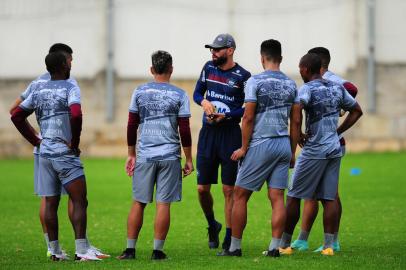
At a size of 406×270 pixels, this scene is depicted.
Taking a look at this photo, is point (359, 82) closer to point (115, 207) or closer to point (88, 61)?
point (88, 61)

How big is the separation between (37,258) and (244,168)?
102 inches

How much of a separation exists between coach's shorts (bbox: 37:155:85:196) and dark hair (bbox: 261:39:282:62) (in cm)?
237

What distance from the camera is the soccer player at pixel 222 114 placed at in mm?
12266

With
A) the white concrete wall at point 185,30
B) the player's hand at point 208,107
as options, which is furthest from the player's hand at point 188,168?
the white concrete wall at point 185,30

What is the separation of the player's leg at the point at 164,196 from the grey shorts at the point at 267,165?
69 cm

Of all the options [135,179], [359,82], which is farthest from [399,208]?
[359,82]

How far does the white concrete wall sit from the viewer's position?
99.1 ft

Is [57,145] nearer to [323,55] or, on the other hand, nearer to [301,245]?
[301,245]

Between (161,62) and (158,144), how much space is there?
0.89 metres

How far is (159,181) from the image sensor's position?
450 inches

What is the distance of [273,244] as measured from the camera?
1125cm

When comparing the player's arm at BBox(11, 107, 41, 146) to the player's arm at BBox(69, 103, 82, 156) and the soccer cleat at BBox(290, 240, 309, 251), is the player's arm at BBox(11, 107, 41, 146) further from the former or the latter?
the soccer cleat at BBox(290, 240, 309, 251)

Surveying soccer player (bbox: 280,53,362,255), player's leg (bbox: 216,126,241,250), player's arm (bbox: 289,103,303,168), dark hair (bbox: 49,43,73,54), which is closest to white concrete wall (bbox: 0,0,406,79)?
player's leg (bbox: 216,126,241,250)

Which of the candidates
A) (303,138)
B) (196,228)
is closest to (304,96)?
(303,138)
